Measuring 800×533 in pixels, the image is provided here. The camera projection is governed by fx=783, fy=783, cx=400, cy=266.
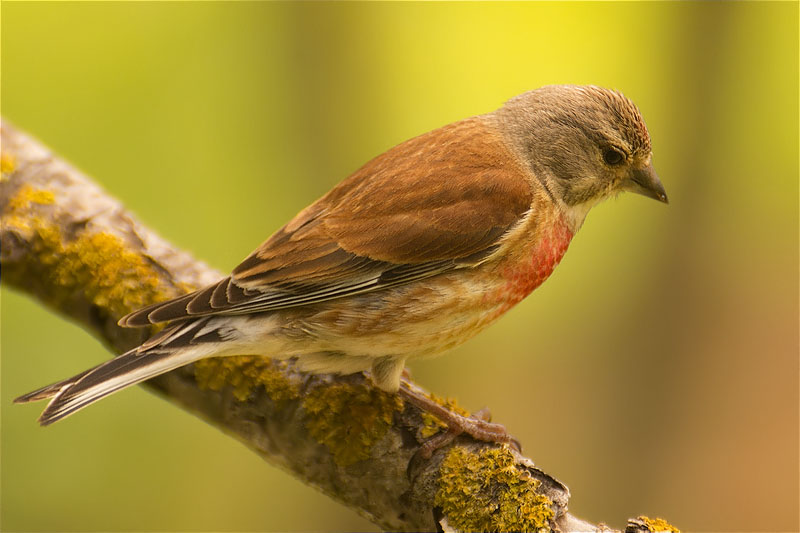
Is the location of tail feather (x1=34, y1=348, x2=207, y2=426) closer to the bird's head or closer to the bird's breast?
the bird's breast

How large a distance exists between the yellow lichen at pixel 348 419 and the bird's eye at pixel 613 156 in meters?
1.46

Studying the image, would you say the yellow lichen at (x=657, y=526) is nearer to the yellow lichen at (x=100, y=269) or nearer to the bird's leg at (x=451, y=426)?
the bird's leg at (x=451, y=426)

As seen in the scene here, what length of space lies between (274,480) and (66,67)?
12.4ft

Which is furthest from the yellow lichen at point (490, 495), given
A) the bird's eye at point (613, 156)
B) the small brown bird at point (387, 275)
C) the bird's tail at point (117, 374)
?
the bird's eye at point (613, 156)

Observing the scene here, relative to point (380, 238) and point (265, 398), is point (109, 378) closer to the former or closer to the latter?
point (265, 398)

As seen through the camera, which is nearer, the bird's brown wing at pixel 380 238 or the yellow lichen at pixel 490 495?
the yellow lichen at pixel 490 495

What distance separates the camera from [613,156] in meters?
3.59

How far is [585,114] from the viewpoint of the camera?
11.8 feet

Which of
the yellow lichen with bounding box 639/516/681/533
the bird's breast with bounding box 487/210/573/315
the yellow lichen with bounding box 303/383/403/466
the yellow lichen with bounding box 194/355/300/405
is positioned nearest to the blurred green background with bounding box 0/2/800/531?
the yellow lichen with bounding box 194/355/300/405

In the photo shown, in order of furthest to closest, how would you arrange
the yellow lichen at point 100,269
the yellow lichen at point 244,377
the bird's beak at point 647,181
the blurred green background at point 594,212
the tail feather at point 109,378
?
the blurred green background at point 594,212, the bird's beak at point 647,181, the yellow lichen at point 100,269, the yellow lichen at point 244,377, the tail feather at point 109,378

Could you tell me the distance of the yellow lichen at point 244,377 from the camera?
3.21m

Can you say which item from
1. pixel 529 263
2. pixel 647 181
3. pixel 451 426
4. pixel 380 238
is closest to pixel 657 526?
pixel 451 426

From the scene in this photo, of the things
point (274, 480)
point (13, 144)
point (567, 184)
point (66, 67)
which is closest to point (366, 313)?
point (567, 184)

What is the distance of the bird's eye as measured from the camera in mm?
3570
